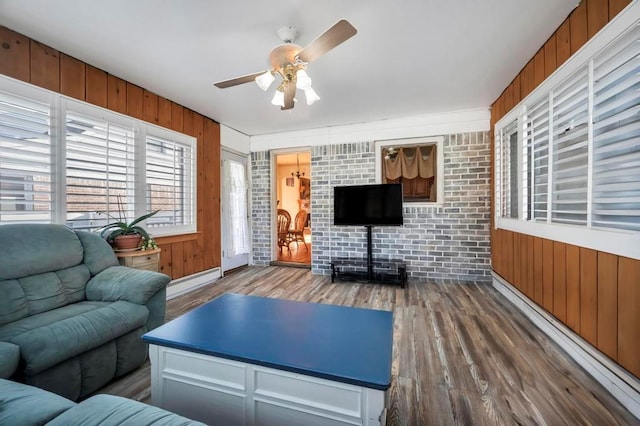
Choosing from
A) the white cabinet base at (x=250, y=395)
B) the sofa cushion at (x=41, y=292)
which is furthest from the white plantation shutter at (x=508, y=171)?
the sofa cushion at (x=41, y=292)

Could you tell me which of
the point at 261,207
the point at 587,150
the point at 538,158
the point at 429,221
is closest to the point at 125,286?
the point at 261,207

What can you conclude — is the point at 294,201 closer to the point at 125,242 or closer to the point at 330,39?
the point at 125,242

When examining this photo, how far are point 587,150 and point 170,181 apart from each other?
4024 millimetres

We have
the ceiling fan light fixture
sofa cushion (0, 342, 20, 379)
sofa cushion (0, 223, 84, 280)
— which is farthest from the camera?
the ceiling fan light fixture

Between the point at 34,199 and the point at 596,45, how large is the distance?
4191 millimetres

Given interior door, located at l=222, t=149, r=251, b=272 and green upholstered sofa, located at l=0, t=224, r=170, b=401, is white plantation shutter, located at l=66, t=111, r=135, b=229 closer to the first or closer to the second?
green upholstered sofa, located at l=0, t=224, r=170, b=401

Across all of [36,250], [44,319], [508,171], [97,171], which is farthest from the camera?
[508,171]

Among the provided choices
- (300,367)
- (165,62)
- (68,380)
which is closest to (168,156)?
(165,62)

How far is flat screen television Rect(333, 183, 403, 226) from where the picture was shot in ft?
12.5

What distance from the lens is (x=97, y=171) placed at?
8.40 feet

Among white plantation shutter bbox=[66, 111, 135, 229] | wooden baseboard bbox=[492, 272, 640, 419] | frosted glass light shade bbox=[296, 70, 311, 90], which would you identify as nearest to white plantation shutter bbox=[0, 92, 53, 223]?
white plantation shutter bbox=[66, 111, 135, 229]

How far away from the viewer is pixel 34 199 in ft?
6.97

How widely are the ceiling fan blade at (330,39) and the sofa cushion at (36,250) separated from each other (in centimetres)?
223

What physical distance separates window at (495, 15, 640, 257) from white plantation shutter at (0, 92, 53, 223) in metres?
4.02
